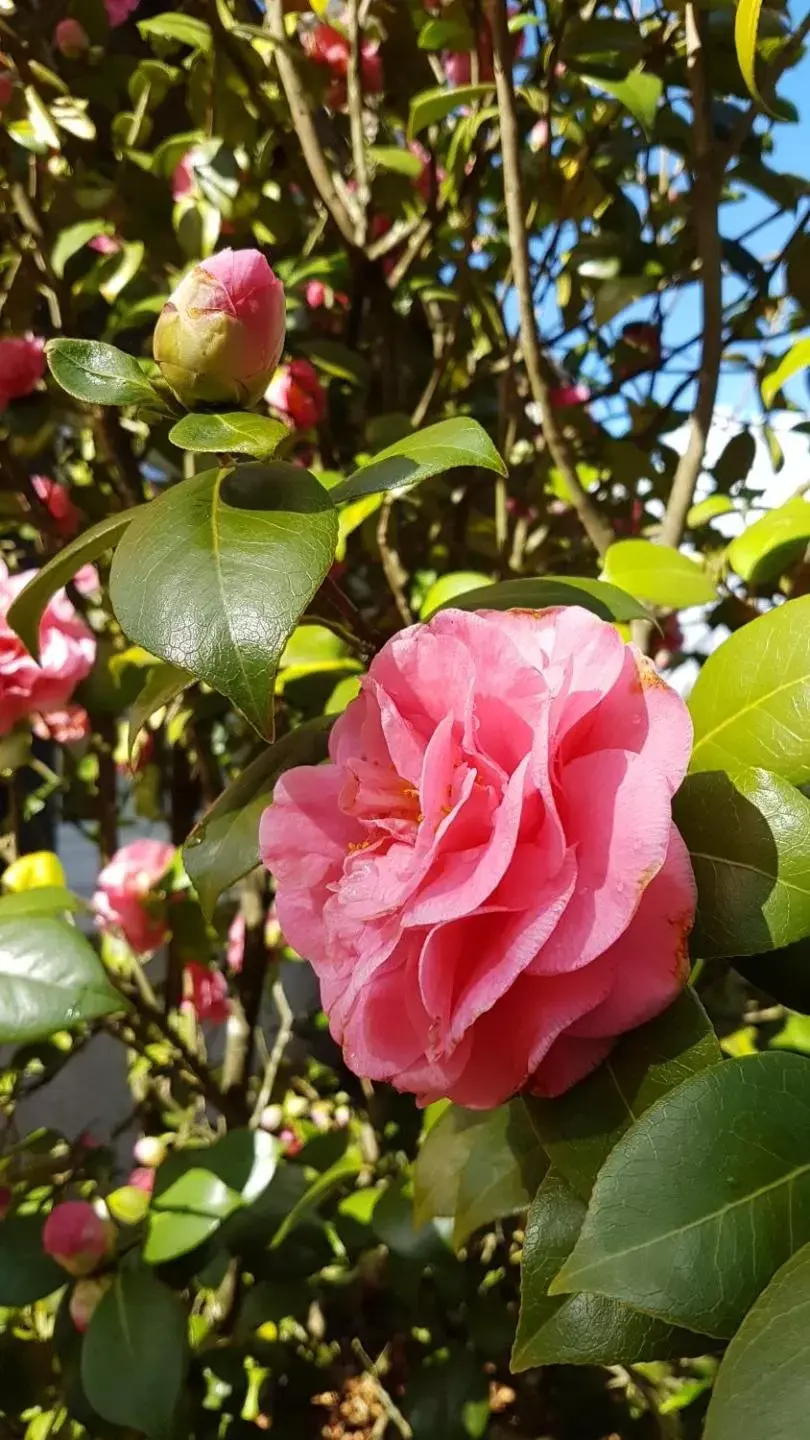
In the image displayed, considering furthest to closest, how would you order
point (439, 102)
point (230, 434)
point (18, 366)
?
point (18, 366) < point (439, 102) < point (230, 434)

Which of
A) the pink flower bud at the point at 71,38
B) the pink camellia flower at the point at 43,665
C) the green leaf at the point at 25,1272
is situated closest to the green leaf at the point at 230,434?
the pink camellia flower at the point at 43,665

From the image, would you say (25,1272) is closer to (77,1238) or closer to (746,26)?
(77,1238)

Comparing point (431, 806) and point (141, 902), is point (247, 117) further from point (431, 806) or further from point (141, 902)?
point (431, 806)

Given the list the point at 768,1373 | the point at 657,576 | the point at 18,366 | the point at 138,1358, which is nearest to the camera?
the point at 768,1373

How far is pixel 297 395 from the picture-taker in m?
0.92

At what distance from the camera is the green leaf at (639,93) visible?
713mm

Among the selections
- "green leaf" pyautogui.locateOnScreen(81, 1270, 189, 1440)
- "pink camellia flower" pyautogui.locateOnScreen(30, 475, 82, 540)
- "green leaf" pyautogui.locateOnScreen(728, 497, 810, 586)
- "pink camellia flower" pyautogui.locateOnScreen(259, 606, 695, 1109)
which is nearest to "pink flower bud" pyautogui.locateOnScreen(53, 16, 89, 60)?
"pink camellia flower" pyautogui.locateOnScreen(30, 475, 82, 540)

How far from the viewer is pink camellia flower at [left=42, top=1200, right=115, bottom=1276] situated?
75 cm

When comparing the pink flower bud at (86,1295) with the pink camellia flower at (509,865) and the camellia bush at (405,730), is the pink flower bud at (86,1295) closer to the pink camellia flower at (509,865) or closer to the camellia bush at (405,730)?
the camellia bush at (405,730)

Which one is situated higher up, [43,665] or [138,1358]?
[43,665]

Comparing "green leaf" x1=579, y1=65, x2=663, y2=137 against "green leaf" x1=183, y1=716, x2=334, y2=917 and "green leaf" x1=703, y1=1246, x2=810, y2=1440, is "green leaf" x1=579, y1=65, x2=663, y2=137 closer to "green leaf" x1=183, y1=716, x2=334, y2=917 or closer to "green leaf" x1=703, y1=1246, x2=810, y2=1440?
"green leaf" x1=183, y1=716, x2=334, y2=917

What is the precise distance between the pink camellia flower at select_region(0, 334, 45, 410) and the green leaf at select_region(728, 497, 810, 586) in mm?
771

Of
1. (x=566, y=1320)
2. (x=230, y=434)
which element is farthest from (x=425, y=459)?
(x=566, y=1320)

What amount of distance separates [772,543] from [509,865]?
34 centimetres
